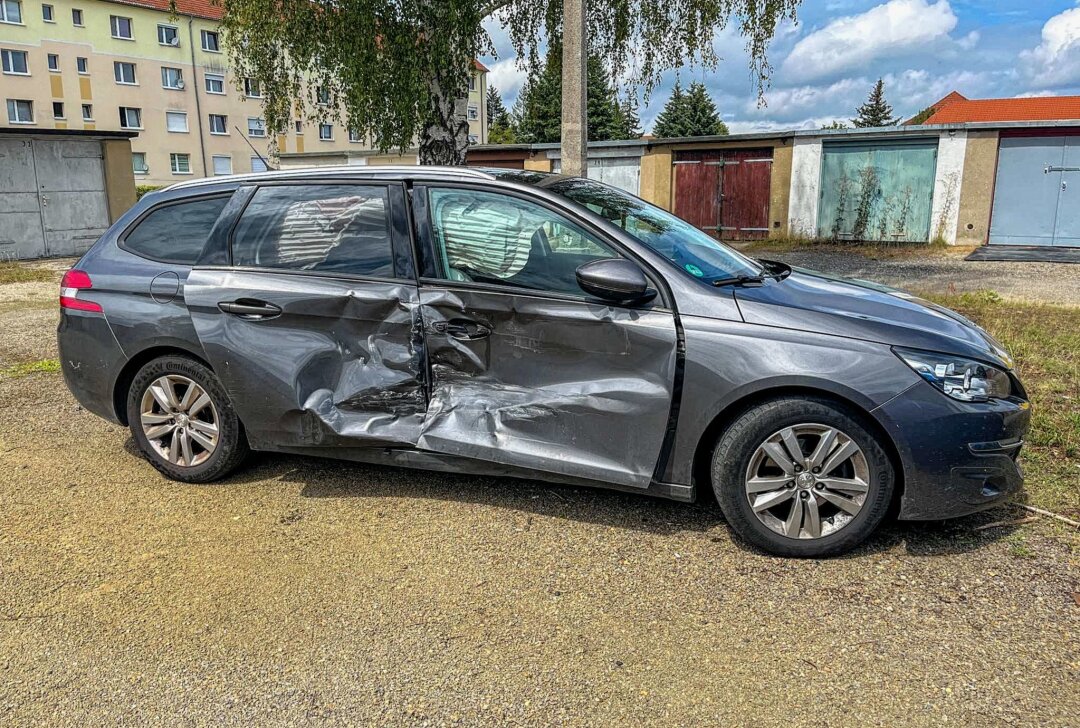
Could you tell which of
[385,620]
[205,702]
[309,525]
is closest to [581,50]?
[309,525]

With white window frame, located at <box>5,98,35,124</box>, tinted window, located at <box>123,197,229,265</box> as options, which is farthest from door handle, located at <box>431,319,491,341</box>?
Result: white window frame, located at <box>5,98,35,124</box>

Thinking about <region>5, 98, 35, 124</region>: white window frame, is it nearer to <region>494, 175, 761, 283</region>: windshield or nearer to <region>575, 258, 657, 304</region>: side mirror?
<region>494, 175, 761, 283</region>: windshield

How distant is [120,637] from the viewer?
10.00 feet

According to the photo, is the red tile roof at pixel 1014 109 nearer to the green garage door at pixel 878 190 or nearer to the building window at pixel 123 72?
the green garage door at pixel 878 190

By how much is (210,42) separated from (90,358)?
5639 centimetres

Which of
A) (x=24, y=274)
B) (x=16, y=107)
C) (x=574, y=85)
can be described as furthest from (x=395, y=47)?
(x=16, y=107)

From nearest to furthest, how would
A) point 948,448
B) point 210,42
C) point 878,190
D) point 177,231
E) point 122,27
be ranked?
point 948,448
point 177,231
point 878,190
point 122,27
point 210,42

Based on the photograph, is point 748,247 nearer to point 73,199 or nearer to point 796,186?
point 796,186

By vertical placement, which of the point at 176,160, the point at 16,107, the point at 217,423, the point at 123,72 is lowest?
the point at 217,423

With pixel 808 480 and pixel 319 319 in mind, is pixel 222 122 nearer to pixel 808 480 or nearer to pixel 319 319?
pixel 319 319

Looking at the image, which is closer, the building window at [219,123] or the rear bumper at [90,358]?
the rear bumper at [90,358]

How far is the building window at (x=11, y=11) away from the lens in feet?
146

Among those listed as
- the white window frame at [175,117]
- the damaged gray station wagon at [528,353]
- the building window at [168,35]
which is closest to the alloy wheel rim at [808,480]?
the damaged gray station wagon at [528,353]

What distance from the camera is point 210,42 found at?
53.1 meters
